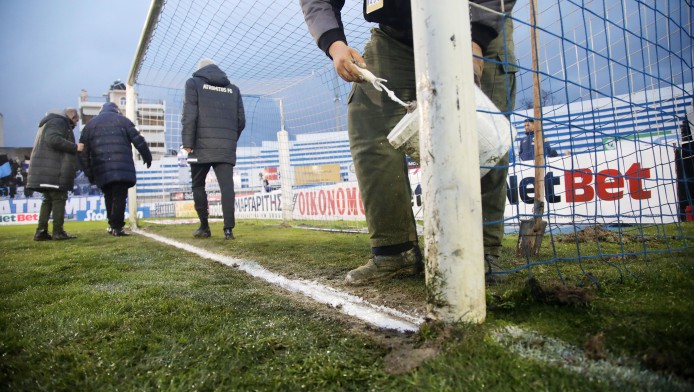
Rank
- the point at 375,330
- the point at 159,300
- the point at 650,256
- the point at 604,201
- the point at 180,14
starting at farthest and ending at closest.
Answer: the point at 180,14 → the point at 604,201 → the point at 650,256 → the point at 159,300 → the point at 375,330

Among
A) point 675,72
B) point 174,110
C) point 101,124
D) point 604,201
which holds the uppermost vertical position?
point 174,110

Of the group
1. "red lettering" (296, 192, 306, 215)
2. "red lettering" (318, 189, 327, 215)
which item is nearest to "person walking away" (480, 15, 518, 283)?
"red lettering" (318, 189, 327, 215)

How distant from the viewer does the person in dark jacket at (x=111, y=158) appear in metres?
5.22

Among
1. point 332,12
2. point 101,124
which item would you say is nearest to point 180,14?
point 101,124

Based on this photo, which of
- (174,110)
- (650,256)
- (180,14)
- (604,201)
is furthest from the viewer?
(174,110)

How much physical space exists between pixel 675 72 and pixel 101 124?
20.2 feet

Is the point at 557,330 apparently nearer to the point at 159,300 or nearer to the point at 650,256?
the point at 159,300

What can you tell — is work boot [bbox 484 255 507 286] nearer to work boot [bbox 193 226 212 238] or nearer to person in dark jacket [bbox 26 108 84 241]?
work boot [bbox 193 226 212 238]

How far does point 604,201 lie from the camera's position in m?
5.16

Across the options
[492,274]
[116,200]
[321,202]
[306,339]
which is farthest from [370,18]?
[321,202]

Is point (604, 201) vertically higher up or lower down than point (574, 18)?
lower down

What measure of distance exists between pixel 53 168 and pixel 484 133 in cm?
568

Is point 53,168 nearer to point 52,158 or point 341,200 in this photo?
point 52,158

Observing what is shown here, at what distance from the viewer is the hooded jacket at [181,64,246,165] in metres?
4.49
